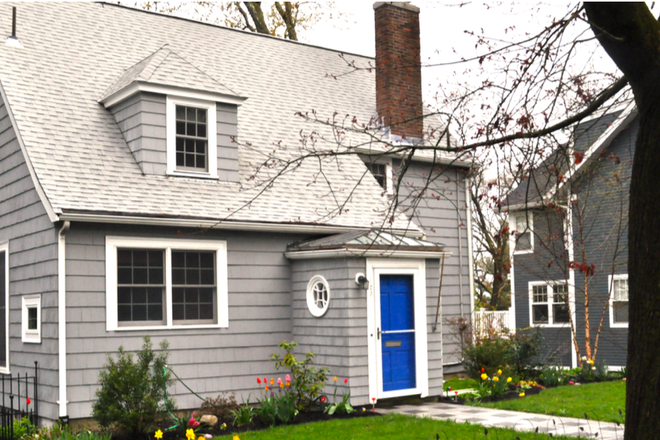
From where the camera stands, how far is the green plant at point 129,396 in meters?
9.72

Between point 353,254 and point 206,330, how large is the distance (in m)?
2.75

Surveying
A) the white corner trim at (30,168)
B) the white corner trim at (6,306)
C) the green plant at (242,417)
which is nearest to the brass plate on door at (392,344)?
the green plant at (242,417)

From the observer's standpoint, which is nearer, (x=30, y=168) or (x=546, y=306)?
(x=30, y=168)

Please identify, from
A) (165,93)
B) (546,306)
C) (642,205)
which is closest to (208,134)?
(165,93)

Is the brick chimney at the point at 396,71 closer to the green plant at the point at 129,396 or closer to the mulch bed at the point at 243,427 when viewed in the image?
the mulch bed at the point at 243,427

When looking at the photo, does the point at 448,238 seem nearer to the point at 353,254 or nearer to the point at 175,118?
the point at 353,254

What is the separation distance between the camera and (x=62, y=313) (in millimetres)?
10516

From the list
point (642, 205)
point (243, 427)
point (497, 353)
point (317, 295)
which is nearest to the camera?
point (642, 205)

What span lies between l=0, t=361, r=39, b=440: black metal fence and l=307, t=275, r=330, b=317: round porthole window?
4520 millimetres

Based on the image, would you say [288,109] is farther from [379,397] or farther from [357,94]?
[379,397]

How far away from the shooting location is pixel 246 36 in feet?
58.7

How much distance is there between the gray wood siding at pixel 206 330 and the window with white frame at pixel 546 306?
44.6ft

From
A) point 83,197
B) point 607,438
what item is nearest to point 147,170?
point 83,197

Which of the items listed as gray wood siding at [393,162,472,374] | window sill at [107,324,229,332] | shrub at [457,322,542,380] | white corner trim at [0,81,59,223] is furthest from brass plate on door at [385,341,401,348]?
white corner trim at [0,81,59,223]
